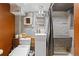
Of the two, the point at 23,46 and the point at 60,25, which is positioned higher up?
the point at 60,25

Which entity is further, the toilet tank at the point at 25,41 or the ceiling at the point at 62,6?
the toilet tank at the point at 25,41

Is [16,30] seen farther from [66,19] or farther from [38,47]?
[66,19]

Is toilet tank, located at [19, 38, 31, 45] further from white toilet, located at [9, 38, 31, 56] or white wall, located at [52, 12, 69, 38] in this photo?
white wall, located at [52, 12, 69, 38]

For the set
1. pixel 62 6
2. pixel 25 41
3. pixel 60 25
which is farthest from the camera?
pixel 60 25

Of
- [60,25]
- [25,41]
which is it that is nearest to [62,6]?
[60,25]

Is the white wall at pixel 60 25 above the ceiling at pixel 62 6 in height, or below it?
below

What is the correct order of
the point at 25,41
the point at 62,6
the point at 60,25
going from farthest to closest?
the point at 60,25
the point at 25,41
the point at 62,6

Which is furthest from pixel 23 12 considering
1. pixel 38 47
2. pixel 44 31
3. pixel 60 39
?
pixel 60 39

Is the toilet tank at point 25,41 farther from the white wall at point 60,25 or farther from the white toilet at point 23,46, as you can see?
the white wall at point 60,25

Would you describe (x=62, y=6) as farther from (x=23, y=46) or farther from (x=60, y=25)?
(x=23, y=46)

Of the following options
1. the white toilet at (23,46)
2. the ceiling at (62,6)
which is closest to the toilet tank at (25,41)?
the white toilet at (23,46)

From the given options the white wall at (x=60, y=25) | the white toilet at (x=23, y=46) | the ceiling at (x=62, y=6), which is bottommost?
the white toilet at (x=23, y=46)

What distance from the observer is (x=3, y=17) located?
1497mm

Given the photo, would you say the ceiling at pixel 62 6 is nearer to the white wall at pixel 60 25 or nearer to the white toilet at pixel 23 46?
the white wall at pixel 60 25
